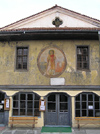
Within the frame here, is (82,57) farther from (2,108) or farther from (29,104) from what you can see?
(2,108)

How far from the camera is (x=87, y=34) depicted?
902 cm

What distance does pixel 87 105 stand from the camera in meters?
9.14

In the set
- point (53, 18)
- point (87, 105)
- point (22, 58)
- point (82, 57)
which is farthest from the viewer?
point (53, 18)

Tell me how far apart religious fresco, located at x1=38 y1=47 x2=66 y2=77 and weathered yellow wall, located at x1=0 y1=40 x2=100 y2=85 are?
0.23m

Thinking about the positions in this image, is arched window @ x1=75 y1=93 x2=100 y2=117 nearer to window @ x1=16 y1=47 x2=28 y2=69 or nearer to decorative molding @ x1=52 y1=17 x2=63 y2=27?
window @ x1=16 y1=47 x2=28 y2=69

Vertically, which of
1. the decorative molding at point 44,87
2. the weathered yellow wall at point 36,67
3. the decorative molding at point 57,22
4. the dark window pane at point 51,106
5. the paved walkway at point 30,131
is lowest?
the paved walkway at point 30,131

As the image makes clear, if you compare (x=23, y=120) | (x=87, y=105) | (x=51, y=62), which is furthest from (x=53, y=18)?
(x=23, y=120)

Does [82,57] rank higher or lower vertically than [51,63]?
higher

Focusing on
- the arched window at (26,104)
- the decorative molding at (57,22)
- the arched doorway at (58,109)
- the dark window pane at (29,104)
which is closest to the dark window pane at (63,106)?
the arched doorway at (58,109)

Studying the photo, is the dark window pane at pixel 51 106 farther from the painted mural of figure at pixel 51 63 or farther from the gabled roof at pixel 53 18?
the gabled roof at pixel 53 18

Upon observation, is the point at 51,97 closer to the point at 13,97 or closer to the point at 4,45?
the point at 13,97

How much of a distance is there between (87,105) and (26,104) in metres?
3.62

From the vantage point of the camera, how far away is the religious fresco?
30.6 ft

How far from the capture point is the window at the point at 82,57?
9.47 m
